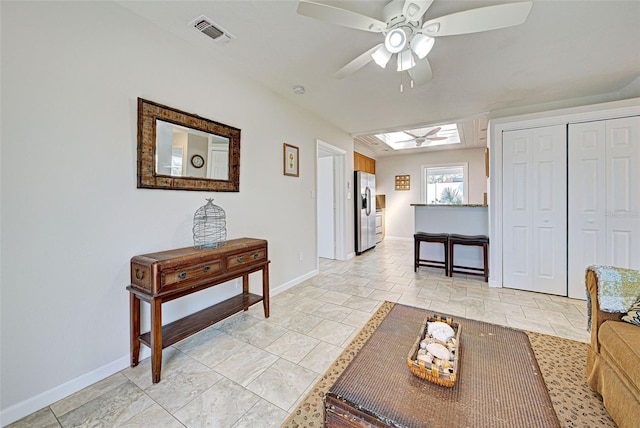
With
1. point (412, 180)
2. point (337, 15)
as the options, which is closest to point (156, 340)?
point (337, 15)

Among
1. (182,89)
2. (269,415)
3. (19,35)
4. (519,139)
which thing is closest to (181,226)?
(182,89)

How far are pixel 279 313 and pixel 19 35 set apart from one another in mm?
2714

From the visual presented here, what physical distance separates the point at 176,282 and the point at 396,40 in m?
2.19

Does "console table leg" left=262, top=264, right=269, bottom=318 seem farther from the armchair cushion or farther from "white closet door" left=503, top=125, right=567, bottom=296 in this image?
Result: "white closet door" left=503, top=125, right=567, bottom=296

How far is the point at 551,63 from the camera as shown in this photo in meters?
2.40

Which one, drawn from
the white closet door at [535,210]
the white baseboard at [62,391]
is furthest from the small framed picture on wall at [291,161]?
the white closet door at [535,210]

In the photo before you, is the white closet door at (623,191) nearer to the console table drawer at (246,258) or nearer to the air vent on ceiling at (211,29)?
the console table drawer at (246,258)

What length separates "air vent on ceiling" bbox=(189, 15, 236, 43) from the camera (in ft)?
6.15

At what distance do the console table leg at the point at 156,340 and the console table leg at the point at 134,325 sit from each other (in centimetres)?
26

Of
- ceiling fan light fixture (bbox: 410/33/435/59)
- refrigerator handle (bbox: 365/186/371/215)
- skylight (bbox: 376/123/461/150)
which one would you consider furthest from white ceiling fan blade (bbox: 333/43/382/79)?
refrigerator handle (bbox: 365/186/371/215)

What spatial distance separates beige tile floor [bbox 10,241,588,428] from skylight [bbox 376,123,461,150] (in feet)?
10.1

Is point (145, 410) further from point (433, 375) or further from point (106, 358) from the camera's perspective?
point (433, 375)

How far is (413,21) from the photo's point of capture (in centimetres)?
151

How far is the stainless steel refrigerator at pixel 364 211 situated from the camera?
17.5 ft
